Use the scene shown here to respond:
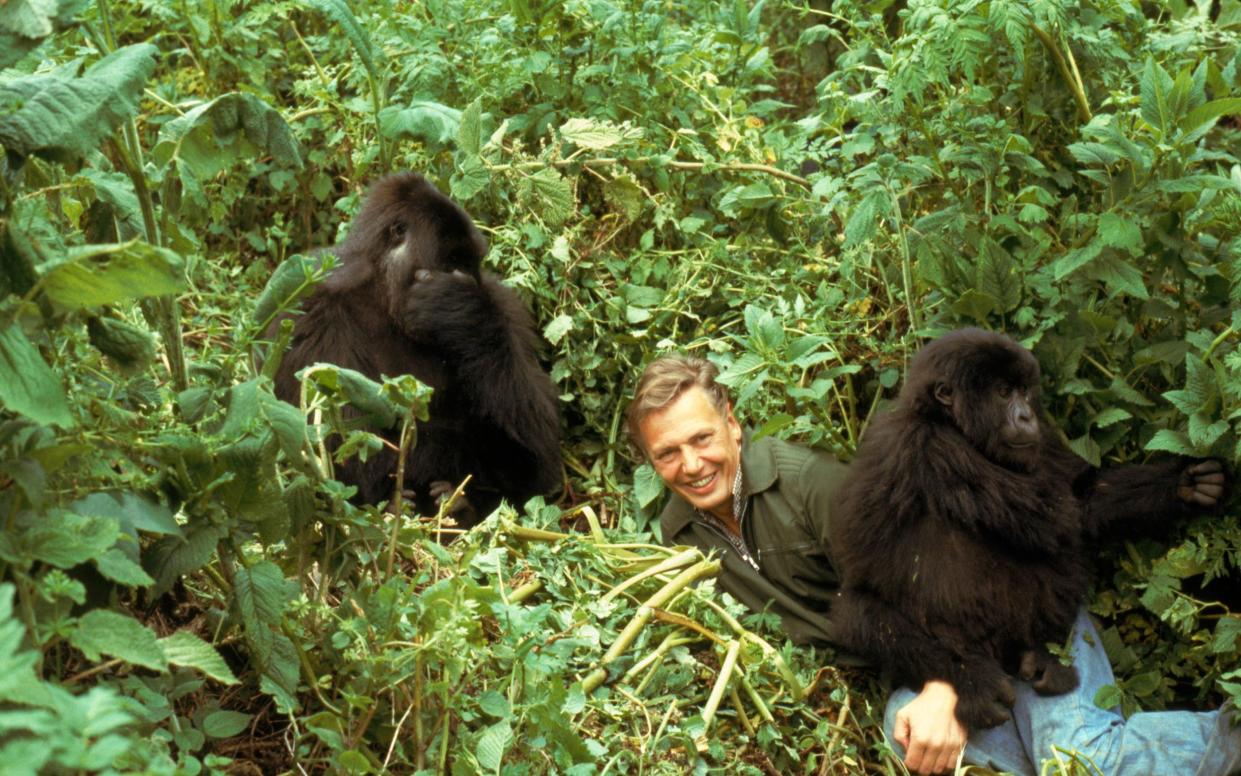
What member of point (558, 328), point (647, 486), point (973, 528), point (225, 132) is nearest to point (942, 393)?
point (973, 528)

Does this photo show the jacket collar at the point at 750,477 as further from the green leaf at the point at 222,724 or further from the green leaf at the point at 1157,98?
the green leaf at the point at 222,724

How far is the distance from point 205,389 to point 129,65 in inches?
25.5

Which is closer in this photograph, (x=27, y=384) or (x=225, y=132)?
(x=27, y=384)

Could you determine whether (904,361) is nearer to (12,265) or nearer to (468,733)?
(468,733)

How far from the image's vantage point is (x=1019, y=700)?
12.9ft

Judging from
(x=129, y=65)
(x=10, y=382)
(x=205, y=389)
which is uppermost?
(x=129, y=65)

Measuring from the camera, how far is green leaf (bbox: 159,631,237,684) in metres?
2.52

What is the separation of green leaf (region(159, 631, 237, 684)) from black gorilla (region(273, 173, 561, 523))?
7.04ft

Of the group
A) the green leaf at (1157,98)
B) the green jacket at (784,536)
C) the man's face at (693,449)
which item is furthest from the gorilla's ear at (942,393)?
the green leaf at (1157,98)

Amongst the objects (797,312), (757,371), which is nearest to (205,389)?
(757,371)

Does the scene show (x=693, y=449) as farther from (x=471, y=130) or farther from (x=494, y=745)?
(x=494, y=745)

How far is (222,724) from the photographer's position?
2811 millimetres

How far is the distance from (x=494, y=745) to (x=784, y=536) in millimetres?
1631

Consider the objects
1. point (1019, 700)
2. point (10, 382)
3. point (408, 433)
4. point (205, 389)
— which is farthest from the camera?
point (1019, 700)
